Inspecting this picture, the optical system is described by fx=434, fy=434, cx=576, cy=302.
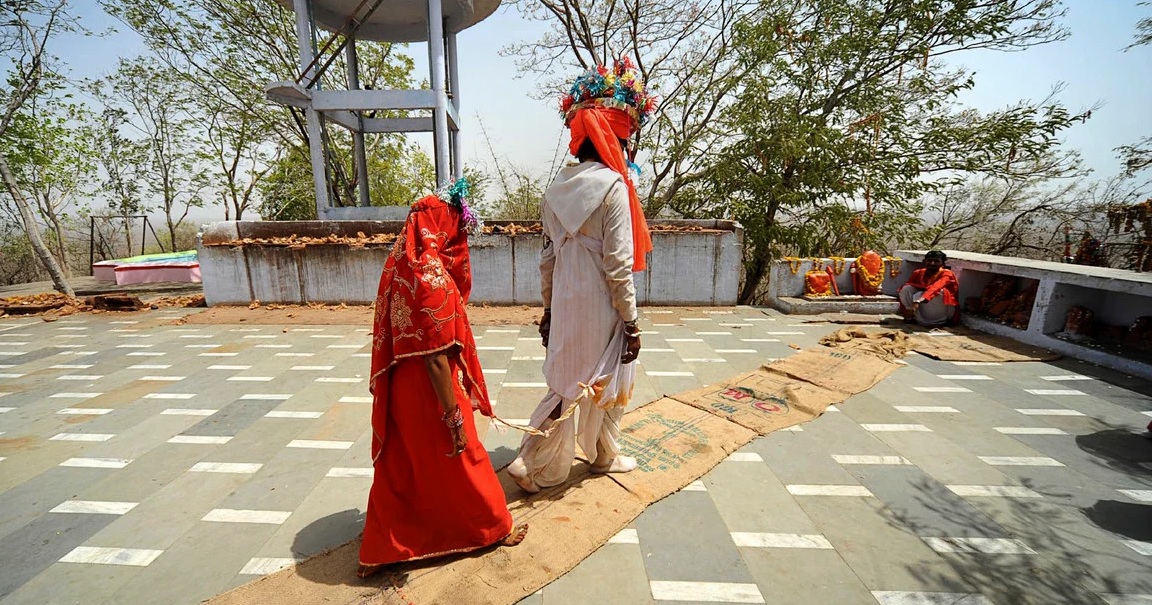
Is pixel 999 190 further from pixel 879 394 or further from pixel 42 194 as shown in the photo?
pixel 42 194

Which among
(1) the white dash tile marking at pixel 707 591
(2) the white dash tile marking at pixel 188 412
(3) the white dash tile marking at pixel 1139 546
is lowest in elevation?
(2) the white dash tile marking at pixel 188 412

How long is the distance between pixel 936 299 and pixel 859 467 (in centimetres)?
517

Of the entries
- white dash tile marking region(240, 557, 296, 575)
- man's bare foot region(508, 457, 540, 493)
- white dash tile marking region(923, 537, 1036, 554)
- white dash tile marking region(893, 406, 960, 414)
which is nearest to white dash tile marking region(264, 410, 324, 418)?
white dash tile marking region(240, 557, 296, 575)

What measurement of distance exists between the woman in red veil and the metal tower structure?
7486 mm

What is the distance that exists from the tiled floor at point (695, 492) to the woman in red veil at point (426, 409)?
19.7 inches

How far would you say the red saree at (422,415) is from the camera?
1697 mm

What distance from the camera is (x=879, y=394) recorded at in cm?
407

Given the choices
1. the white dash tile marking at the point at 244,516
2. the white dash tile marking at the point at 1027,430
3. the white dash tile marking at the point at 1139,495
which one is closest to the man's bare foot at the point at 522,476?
the white dash tile marking at the point at 244,516

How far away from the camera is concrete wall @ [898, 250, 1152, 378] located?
15.6 feet

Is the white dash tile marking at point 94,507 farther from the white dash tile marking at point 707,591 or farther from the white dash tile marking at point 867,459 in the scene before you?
the white dash tile marking at point 867,459

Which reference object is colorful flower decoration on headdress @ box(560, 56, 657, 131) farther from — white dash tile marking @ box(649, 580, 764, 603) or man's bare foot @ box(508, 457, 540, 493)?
white dash tile marking @ box(649, 580, 764, 603)

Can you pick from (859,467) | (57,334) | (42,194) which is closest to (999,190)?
(859,467)

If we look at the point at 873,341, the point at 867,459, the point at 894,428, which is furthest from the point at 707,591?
the point at 873,341

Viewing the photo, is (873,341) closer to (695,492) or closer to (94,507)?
(695,492)
